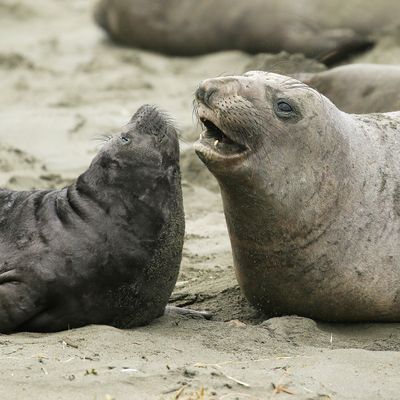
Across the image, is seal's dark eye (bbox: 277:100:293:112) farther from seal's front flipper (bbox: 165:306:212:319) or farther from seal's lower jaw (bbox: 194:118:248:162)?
seal's front flipper (bbox: 165:306:212:319)

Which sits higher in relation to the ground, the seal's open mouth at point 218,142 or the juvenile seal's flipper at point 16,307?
the seal's open mouth at point 218,142

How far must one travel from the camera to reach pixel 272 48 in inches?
453

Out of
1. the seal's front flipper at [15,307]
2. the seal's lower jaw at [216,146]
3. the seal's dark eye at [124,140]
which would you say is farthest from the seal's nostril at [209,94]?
the seal's front flipper at [15,307]

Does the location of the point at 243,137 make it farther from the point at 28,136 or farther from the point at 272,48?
the point at 272,48

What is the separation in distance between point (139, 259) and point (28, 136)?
401 cm

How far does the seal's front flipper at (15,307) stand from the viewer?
17.1ft

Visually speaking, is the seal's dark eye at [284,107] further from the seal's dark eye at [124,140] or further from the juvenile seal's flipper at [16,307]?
the juvenile seal's flipper at [16,307]

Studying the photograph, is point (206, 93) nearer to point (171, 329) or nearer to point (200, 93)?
point (200, 93)

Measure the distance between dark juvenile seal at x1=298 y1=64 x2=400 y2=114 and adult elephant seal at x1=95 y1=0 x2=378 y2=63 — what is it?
2438 mm

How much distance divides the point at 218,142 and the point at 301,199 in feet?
1.50

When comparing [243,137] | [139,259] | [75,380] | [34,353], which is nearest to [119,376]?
[75,380]

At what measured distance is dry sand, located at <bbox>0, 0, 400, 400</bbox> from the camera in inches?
172

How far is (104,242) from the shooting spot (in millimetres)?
5398

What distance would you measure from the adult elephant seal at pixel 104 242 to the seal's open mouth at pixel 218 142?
18 centimetres
